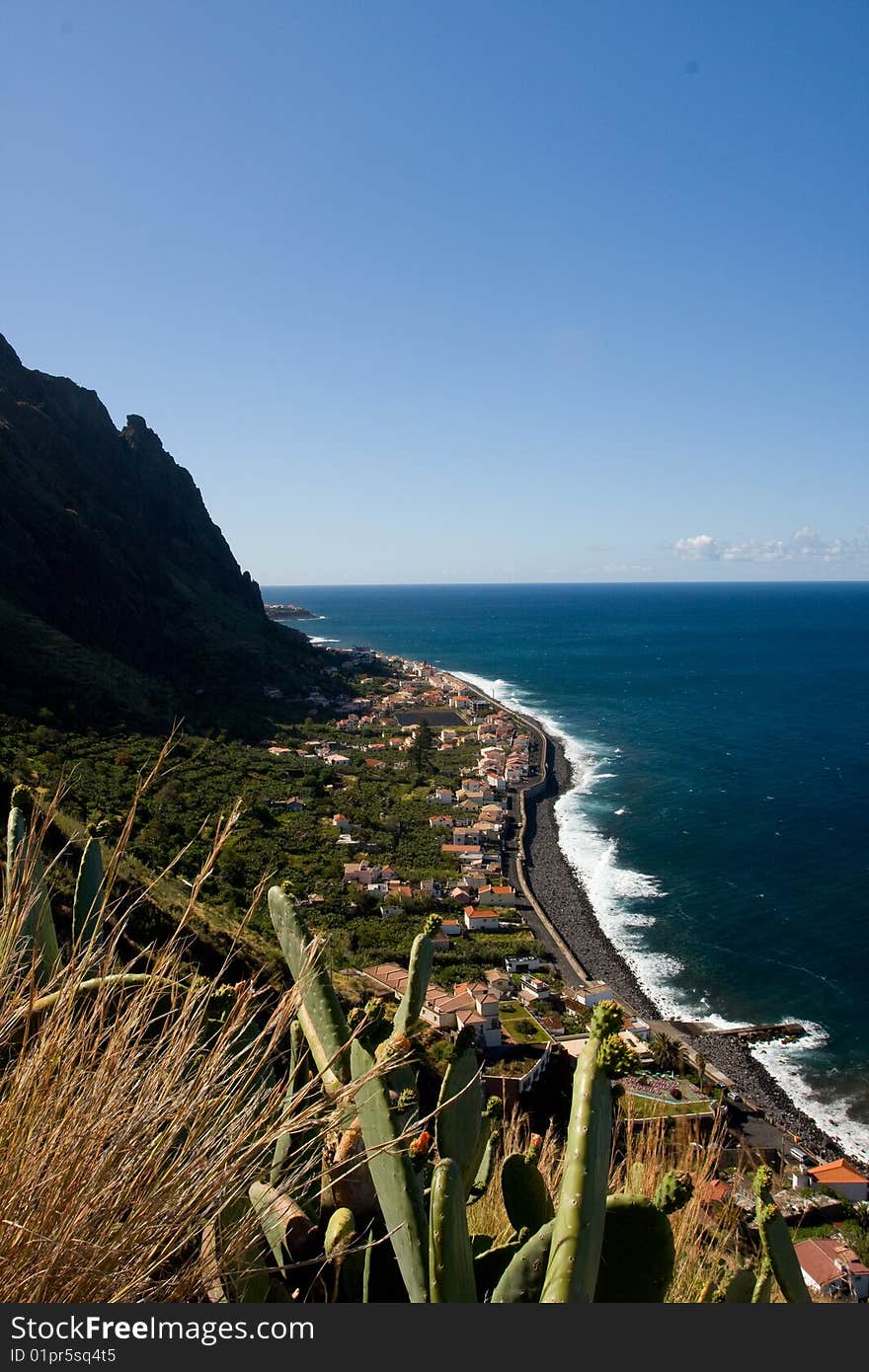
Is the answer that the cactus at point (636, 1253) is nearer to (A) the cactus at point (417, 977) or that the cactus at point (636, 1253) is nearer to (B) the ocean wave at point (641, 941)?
(A) the cactus at point (417, 977)

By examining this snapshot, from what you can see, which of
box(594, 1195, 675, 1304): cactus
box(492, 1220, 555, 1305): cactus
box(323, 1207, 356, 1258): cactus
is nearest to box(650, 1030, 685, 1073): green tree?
box(594, 1195, 675, 1304): cactus

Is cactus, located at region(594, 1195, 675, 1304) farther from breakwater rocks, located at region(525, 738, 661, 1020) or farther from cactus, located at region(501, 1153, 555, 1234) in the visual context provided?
breakwater rocks, located at region(525, 738, 661, 1020)

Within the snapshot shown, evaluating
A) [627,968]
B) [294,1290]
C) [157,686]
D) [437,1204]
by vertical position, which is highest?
[437,1204]

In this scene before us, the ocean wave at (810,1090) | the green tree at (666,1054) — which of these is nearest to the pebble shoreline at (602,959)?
the ocean wave at (810,1090)

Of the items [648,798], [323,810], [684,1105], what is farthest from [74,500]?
[684,1105]

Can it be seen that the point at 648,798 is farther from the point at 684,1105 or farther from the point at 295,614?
the point at 295,614

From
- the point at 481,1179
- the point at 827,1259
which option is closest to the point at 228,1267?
the point at 481,1179
